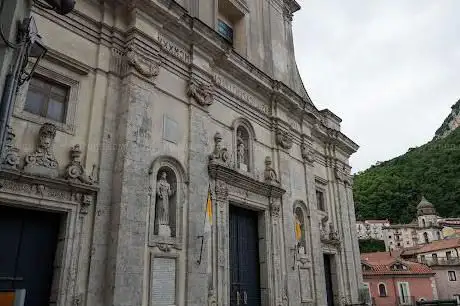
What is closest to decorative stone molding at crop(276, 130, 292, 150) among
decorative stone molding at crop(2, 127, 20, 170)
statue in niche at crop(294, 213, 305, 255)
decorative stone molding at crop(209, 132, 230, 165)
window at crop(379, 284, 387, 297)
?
statue in niche at crop(294, 213, 305, 255)

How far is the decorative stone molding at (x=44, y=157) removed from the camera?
7227 millimetres

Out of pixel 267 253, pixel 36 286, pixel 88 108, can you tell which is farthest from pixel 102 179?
pixel 267 253

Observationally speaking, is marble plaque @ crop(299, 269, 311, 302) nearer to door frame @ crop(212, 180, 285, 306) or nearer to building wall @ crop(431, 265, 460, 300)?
door frame @ crop(212, 180, 285, 306)

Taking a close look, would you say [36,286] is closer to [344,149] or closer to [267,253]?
[267,253]

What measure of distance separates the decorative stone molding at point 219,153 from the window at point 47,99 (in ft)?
13.2

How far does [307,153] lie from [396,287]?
1073 inches

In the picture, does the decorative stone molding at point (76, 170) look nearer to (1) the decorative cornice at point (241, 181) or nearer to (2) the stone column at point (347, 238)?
(1) the decorative cornice at point (241, 181)

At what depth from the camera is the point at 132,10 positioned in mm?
9719

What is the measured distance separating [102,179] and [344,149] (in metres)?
13.4

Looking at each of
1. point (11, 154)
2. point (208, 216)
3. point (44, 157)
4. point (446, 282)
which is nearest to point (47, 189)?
point (44, 157)

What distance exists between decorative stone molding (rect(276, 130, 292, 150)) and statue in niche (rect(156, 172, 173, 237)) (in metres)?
5.44

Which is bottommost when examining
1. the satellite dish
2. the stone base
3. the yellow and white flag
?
the stone base

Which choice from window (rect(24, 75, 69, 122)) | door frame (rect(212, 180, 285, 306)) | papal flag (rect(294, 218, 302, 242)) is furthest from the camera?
papal flag (rect(294, 218, 302, 242))

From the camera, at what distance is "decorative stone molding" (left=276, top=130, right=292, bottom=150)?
13898mm
